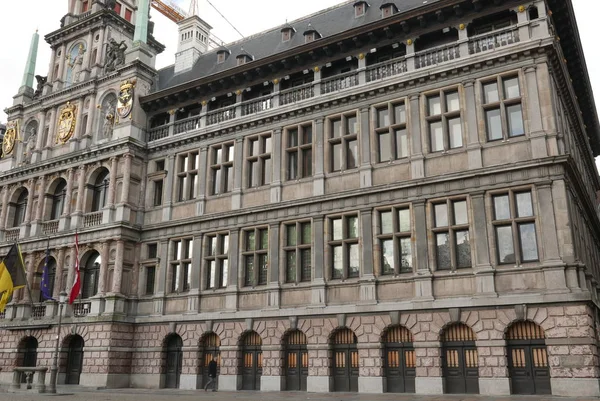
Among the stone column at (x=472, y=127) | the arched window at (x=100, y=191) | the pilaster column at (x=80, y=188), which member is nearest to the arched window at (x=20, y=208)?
the pilaster column at (x=80, y=188)

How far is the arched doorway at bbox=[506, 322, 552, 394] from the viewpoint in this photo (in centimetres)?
2005

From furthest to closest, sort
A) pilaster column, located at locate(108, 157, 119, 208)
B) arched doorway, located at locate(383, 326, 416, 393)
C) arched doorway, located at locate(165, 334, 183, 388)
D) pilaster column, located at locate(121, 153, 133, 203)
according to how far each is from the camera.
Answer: pilaster column, located at locate(108, 157, 119, 208)
pilaster column, located at locate(121, 153, 133, 203)
arched doorway, located at locate(165, 334, 183, 388)
arched doorway, located at locate(383, 326, 416, 393)

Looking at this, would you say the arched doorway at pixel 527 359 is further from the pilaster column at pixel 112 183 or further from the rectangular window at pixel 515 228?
the pilaster column at pixel 112 183

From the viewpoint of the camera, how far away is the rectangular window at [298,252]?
26.3 metres

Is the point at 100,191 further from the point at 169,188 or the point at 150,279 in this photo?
the point at 150,279

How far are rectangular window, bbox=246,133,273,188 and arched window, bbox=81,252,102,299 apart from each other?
1024 cm

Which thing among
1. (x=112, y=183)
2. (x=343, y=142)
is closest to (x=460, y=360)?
(x=343, y=142)

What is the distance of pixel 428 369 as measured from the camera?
856 inches

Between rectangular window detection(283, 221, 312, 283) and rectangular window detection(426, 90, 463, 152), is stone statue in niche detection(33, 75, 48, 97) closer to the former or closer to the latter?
rectangular window detection(283, 221, 312, 283)

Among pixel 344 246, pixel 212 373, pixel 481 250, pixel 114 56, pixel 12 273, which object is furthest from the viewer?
pixel 114 56

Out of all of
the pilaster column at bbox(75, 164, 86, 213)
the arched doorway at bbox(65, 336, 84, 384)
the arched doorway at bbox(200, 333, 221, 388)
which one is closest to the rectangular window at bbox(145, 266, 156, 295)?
the arched doorway at bbox(65, 336, 84, 384)

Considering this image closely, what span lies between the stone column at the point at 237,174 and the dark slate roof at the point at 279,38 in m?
4.95

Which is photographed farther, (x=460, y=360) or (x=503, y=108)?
(x=503, y=108)

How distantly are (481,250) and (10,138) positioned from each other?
32.2 m
